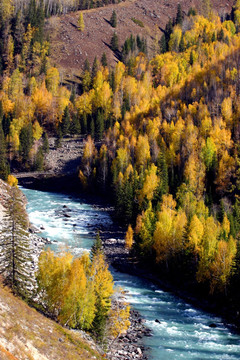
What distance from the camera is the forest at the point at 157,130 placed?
146ft

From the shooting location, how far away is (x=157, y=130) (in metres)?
92.2

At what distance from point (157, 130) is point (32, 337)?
74.7 metres

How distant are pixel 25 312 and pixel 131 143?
68.2 meters

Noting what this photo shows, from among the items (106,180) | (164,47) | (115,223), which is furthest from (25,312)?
(164,47)

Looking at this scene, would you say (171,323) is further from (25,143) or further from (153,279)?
(25,143)

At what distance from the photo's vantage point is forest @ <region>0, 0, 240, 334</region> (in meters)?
44.5

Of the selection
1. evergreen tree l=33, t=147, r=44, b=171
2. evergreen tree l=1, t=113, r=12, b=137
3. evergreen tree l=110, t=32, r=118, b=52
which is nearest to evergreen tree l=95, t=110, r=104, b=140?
evergreen tree l=33, t=147, r=44, b=171

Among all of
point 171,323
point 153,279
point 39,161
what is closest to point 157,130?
point 39,161

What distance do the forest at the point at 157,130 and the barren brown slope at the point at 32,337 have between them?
18946 mm

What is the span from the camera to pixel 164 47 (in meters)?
162

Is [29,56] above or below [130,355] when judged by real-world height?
above

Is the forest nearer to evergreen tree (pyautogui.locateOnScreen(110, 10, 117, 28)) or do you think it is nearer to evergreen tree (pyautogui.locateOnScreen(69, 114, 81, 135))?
evergreen tree (pyautogui.locateOnScreen(69, 114, 81, 135))

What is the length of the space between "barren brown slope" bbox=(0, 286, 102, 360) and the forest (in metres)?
18.9

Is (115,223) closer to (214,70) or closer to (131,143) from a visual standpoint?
(131,143)
